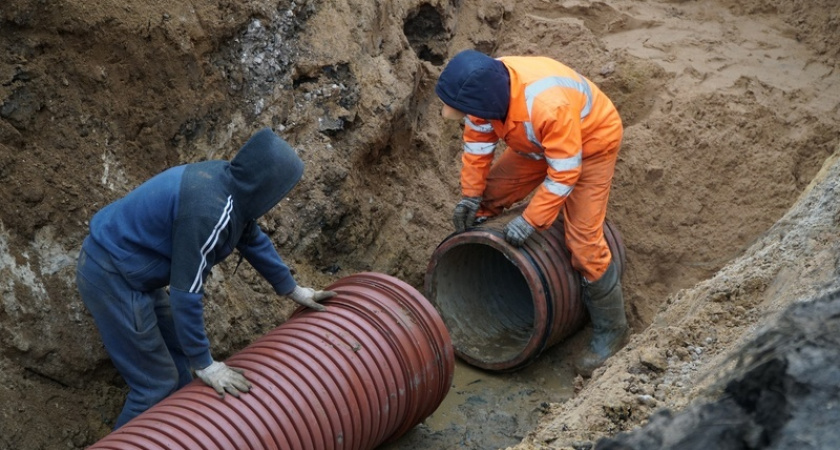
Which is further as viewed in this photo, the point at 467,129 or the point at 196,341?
the point at 467,129

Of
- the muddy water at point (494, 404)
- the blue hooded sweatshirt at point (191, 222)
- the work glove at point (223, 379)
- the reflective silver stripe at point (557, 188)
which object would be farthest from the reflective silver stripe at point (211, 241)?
the reflective silver stripe at point (557, 188)

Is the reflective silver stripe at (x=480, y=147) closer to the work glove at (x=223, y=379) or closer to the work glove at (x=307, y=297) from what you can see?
the work glove at (x=307, y=297)

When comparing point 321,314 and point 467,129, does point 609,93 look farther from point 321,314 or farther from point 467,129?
point 321,314

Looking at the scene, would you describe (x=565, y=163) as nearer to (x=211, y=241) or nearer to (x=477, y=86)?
(x=477, y=86)

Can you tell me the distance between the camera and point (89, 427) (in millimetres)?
4465

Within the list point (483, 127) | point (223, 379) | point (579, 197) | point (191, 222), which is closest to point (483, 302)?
point (579, 197)

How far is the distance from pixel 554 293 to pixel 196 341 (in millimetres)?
2305

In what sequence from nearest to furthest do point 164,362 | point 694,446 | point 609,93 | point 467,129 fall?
point 694,446 → point 164,362 → point 467,129 → point 609,93

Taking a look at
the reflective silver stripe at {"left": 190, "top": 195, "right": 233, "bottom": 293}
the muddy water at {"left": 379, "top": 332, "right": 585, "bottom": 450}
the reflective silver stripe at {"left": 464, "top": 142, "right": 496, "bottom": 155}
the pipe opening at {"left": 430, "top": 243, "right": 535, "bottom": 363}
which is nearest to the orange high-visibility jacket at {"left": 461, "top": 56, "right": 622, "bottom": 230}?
the reflective silver stripe at {"left": 464, "top": 142, "right": 496, "bottom": 155}

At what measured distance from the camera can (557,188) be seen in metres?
4.88

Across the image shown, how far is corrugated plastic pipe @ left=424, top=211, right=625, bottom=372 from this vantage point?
5238 millimetres

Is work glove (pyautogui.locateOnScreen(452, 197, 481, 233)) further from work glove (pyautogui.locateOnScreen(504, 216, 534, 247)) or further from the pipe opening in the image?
work glove (pyautogui.locateOnScreen(504, 216, 534, 247))

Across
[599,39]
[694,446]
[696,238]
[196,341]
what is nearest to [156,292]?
[196,341]

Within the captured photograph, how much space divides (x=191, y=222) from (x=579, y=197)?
96.4 inches
